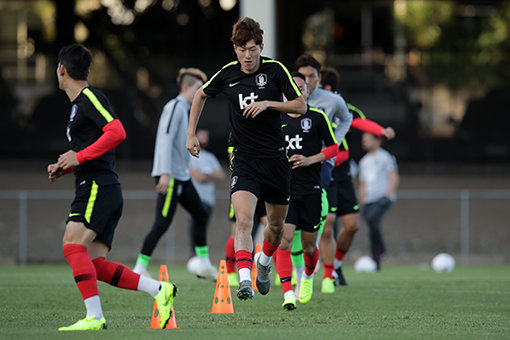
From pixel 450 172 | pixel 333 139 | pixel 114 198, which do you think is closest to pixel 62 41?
pixel 450 172

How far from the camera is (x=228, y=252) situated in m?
11.0

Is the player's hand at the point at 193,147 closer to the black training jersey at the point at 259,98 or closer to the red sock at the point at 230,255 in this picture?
the black training jersey at the point at 259,98

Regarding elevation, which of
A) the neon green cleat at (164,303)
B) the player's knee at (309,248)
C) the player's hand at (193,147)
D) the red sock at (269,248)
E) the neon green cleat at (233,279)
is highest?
the player's hand at (193,147)

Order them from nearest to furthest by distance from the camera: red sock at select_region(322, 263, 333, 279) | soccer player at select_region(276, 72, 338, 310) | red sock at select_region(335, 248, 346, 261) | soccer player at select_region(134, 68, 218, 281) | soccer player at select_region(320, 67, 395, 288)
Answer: soccer player at select_region(276, 72, 338, 310)
red sock at select_region(322, 263, 333, 279)
soccer player at select_region(320, 67, 395, 288)
soccer player at select_region(134, 68, 218, 281)
red sock at select_region(335, 248, 346, 261)

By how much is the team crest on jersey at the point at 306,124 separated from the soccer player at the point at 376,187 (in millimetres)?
6429

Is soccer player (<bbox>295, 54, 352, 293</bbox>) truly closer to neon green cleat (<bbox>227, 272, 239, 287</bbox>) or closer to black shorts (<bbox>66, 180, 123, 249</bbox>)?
neon green cleat (<bbox>227, 272, 239, 287</bbox>)

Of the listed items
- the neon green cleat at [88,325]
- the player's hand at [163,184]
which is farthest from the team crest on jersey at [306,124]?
the neon green cleat at [88,325]

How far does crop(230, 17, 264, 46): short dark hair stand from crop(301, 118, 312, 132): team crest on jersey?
1534 millimetres

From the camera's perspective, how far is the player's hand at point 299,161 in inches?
341

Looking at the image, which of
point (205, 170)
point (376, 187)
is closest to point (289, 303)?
point (205, 170)

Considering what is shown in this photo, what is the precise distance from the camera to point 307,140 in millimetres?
8883

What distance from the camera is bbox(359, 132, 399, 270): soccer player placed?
50.2ft

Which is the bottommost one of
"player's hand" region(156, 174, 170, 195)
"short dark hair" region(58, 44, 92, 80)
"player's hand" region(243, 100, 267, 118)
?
"player's hand" region(156, 174, 170, 195)

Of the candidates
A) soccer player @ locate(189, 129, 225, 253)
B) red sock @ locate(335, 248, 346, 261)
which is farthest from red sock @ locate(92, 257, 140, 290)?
soccer player @ locate(189, 129, 225, 253)
